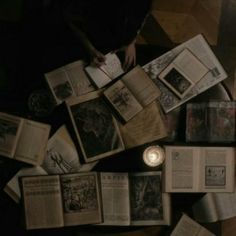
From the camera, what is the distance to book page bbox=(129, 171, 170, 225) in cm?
152

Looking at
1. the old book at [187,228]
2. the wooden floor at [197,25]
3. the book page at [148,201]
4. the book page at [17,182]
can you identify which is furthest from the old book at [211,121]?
the book page at [17,182]

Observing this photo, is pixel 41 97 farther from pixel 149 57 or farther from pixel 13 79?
pixel 149 57

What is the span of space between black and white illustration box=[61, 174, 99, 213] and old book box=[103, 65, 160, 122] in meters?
0.27

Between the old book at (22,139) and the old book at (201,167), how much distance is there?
0.48 meters

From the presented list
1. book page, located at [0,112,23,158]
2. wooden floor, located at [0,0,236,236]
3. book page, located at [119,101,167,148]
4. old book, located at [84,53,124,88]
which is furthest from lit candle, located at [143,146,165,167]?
wooden floor, located at [0,0,236,236]

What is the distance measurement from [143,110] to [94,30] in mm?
346

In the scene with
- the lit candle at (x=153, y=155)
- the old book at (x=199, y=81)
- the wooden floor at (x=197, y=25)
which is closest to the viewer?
the lit candle at (x=153, y=155)

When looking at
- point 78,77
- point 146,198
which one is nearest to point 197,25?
point 78,77

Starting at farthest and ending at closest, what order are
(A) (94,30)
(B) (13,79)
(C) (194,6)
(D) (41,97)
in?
(C) (194,6) → (B) (13,79) → (D) (41,97) → (A) (94,30)

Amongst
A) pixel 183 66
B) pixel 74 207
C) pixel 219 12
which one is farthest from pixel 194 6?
pixel 74 207

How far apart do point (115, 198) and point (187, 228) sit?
37 centimetres

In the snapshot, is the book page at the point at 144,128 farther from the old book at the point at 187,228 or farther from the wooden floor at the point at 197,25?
the wooden floor at the point at 197,25

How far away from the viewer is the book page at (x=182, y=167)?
5.07 ft

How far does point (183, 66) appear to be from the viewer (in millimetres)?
1643
